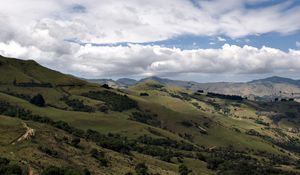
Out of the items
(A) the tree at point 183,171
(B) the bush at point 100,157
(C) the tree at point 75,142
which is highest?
(C) the tree at point 75,142

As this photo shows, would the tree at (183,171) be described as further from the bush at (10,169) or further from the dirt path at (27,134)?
the bush at (10,169)

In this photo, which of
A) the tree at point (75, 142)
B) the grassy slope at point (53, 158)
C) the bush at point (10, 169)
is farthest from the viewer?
the tree at point (75, 142)

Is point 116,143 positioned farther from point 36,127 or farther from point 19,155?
point 19,155

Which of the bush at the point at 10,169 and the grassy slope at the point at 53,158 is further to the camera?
the grassy slope at the point at 53,158

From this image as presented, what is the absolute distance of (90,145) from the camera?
172625 millimetres

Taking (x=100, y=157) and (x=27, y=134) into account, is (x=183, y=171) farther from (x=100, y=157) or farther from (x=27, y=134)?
(x=27, y=134)

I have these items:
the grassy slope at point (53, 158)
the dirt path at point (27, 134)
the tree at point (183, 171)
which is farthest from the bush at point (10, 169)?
the tree at point (183, 171)

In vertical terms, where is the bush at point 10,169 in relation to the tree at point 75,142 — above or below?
above

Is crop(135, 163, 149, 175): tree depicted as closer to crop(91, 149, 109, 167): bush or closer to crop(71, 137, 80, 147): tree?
crop(91, 149, 109, 167): bush

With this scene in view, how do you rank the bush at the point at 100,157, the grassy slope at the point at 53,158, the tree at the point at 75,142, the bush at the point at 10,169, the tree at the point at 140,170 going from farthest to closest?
the tree at the point at 75,142 → the tree at the point at 140,170 → the bush at the point at 100,157 → the grassy slope at the point at 53,158 → the bush at the point at 10,169

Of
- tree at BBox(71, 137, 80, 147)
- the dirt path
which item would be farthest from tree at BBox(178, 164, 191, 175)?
the dirt path

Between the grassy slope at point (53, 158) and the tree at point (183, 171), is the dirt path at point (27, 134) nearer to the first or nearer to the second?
the grassy slope at point (53, 158)

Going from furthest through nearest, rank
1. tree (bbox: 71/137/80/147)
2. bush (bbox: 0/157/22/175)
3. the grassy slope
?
tree (bbox: 71/137/80/147) < the grassy slope < bush (bbox: 0/157/22/175)

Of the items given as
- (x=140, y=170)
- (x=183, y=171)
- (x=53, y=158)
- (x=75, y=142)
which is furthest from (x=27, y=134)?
(x=183, y=171)
